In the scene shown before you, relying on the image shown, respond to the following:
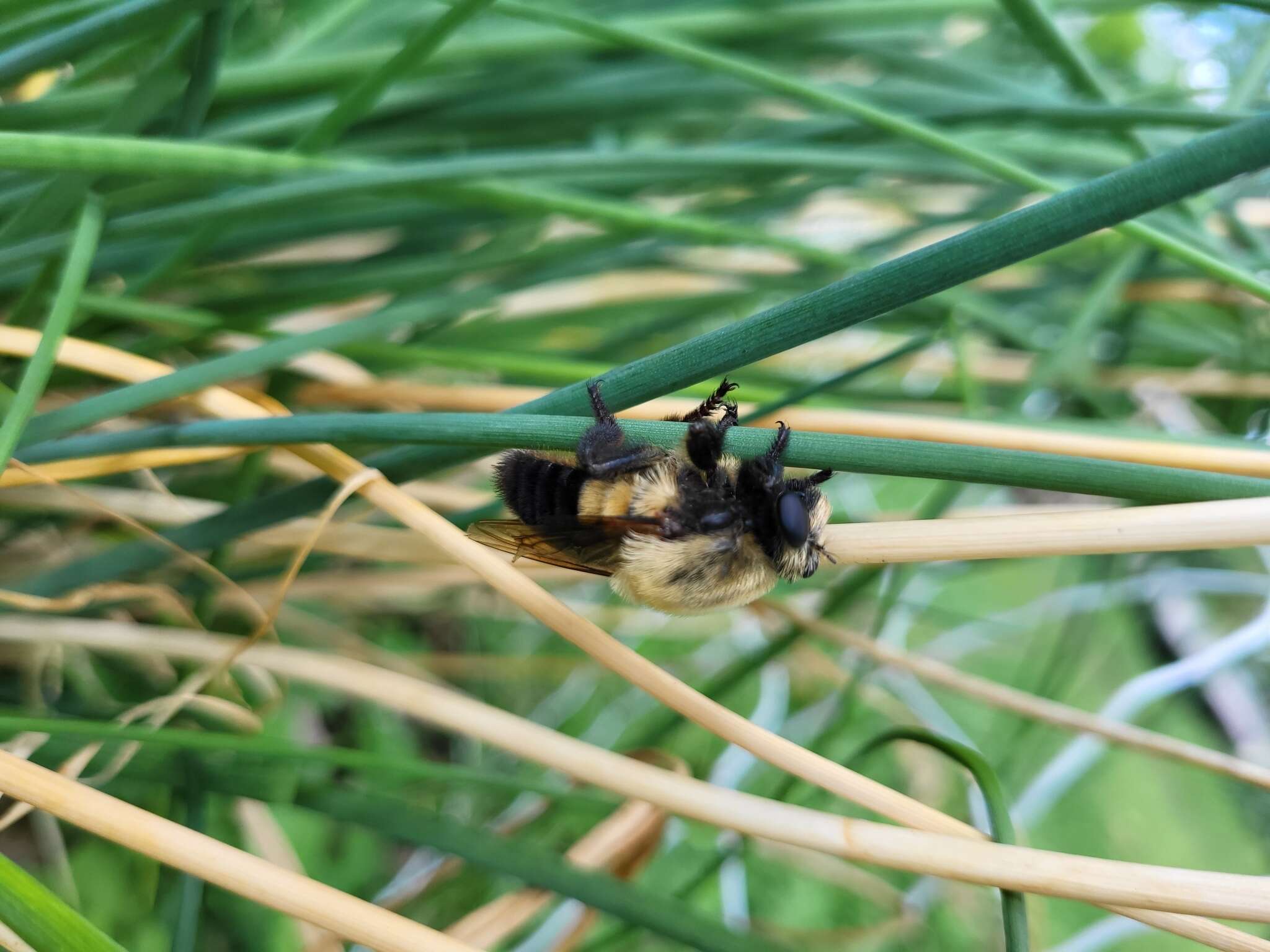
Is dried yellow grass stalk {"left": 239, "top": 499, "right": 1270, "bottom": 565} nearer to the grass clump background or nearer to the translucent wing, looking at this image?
the grass clump background

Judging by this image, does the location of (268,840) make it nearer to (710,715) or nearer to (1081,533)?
(710,715)

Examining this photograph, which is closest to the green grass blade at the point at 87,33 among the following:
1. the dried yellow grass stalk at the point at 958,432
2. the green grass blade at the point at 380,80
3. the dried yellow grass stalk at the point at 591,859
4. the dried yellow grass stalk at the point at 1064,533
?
the green grass blade at the point at 380,80

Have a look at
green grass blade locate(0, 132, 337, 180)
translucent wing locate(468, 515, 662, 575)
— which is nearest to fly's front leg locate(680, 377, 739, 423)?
translucent wing locate(468, 515, 662, 575)

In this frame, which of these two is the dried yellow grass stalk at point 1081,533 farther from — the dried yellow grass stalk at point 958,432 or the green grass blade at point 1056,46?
the green grass blade at point 1056,46

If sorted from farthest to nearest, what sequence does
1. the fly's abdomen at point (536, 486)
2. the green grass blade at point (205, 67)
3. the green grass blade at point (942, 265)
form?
the fly's abdomen at point (536, 486), the green grass blade at point (205, 67), the green grass blade at point (942, 265)

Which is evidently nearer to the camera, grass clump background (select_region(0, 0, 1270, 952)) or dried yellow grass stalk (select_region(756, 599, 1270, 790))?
grass clump background (select_region(0, 0, 1270, 952))

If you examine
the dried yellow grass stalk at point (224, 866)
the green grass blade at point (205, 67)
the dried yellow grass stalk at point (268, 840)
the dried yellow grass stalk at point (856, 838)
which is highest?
the green grass blade at point (205, 67)

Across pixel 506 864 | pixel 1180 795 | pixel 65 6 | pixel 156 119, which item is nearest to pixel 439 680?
pixel 506 864

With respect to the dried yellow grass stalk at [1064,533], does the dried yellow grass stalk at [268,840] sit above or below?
below
